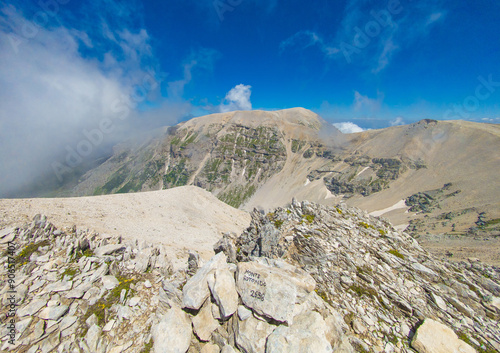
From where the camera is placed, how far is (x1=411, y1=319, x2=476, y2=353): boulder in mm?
7227

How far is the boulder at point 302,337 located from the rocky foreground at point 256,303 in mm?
34

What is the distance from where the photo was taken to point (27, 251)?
12.0 meters

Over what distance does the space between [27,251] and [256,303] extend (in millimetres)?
14652

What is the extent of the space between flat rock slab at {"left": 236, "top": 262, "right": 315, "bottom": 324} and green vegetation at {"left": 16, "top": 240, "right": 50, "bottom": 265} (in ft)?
42.9

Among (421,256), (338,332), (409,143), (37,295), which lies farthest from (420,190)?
(37,295)

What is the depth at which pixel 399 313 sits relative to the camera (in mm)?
8617

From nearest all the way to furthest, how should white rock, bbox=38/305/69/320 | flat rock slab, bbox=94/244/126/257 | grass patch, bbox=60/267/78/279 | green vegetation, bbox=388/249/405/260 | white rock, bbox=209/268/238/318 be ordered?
white rock, bbox=209/268/238/318, white rock, bbox=38/305/69/320, grass patch, bbox=60/267/78/279, green vegetation, bbox=388/249/405/260, flat rock slab, bbox=94/244/126/257

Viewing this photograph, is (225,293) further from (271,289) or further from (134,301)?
(134,301)

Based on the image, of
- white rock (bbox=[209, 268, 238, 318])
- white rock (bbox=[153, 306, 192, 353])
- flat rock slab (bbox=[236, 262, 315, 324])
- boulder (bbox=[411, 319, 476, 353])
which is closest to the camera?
boulder (bbox=[411, 319, 476, 353])

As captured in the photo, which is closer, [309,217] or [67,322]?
[67,322]

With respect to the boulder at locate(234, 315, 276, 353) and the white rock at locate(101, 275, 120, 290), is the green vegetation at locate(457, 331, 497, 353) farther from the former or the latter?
the white rock at locate(101, 275, 120, 290)

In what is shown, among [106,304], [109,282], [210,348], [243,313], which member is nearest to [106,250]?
[109,282]

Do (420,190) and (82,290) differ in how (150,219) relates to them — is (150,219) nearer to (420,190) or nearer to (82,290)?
(82,290)

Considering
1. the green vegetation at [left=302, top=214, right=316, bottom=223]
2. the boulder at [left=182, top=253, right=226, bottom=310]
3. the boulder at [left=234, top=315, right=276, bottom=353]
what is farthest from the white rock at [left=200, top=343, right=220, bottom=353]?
the green vegetation at [left=302, top=214, right=316, bottom=223]
